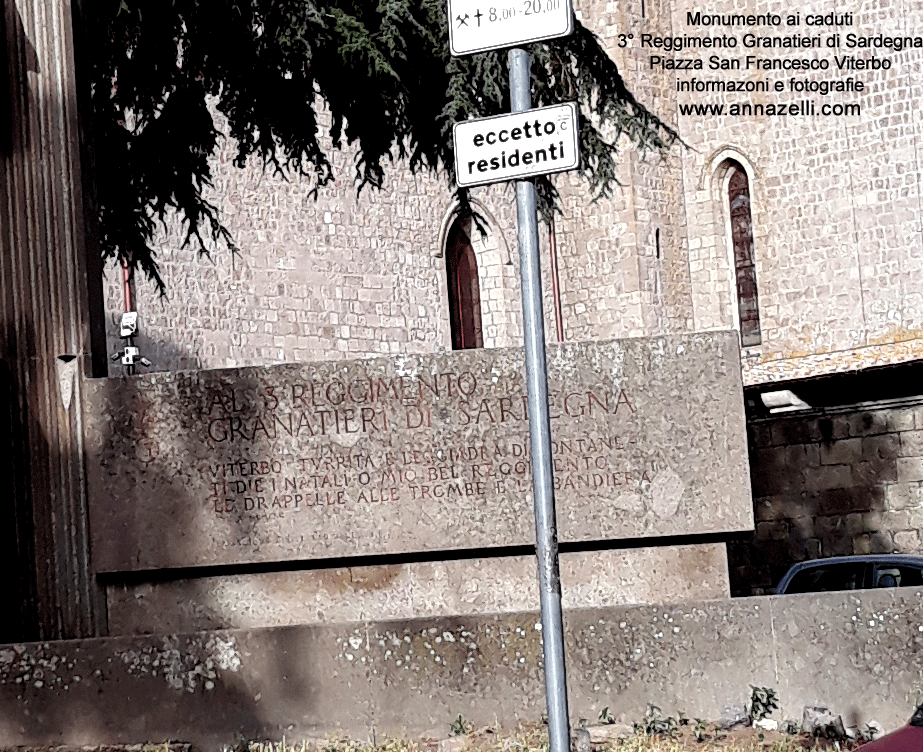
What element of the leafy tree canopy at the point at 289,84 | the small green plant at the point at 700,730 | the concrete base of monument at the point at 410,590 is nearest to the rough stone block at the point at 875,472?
the leafy tree canopy at the point at 289,84

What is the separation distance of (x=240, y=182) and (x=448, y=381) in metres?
16.0

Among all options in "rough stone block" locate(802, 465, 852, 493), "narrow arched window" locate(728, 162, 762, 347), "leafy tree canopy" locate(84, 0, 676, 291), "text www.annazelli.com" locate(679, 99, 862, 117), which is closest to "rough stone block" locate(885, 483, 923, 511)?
"rough stone block" locate(802, 465, 852, 493)

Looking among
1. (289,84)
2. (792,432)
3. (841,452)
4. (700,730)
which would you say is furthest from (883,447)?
(700,730)

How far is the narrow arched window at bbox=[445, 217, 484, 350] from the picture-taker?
2770cm

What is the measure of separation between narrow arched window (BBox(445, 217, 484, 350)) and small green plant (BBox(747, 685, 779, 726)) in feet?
66.3

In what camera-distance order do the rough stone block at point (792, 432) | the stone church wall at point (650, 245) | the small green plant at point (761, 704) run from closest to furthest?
the small green plant at point (761, 704)
the rough stone block at point (792, 432)
the stone church wall at point (650, 245)

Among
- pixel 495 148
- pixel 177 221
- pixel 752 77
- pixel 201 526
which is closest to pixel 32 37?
pixel 201 526

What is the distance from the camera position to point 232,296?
76.3ft

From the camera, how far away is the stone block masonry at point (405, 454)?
26.7 ft

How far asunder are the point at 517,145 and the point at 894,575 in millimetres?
8017

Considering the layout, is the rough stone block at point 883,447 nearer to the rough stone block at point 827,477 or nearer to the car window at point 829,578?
the rough stone block at point 827,477

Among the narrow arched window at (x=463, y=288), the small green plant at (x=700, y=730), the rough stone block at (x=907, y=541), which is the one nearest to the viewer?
the small green plant at (x=700, y=730)

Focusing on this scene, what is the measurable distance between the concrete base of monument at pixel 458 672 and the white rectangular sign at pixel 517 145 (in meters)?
2.60

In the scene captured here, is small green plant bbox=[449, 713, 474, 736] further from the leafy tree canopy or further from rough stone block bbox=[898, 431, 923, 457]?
rough stone block bbox=[898, 431, 923, 457]
